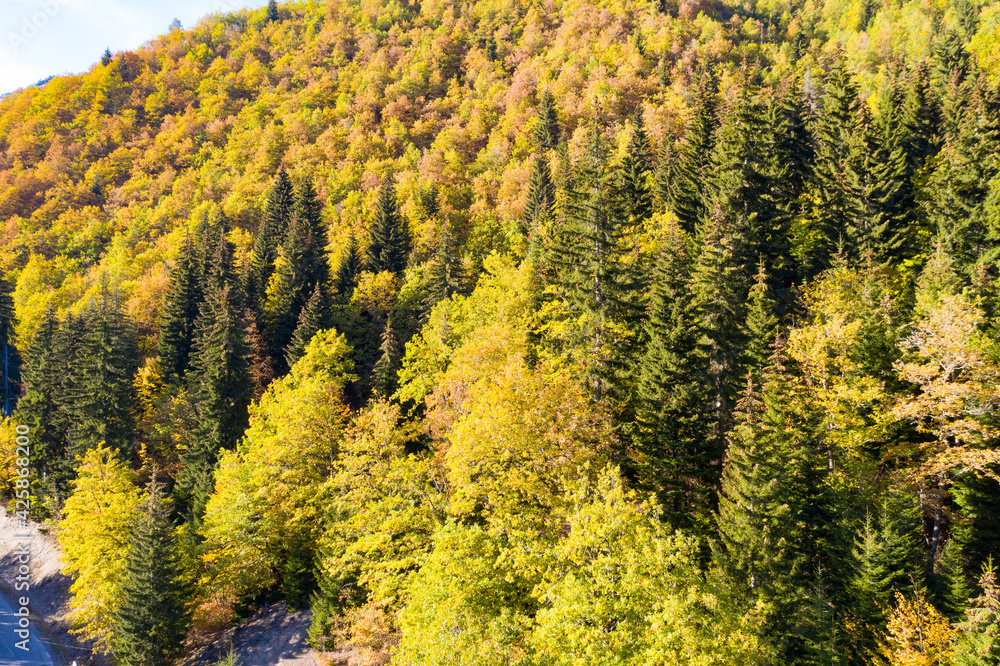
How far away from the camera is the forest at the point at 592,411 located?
1919 centimetres

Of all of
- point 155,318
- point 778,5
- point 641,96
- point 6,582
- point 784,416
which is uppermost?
point 778,5

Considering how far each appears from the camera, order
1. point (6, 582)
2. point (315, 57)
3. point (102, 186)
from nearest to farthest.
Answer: point (6, 582) → point (102, 186) → point (315, 57)

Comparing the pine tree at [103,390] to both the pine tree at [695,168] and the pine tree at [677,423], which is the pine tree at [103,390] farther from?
the pine tree at [695,168]

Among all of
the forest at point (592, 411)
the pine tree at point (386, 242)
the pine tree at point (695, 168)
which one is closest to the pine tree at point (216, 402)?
the forest at point (592, 411)

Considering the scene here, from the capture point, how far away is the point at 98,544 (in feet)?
112

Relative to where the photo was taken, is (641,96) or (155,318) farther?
(641,96)

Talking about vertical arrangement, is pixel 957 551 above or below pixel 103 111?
below

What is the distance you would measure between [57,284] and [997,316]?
13341 cm

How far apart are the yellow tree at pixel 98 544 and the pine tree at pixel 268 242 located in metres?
24.6

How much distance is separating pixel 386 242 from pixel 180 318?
81.6ft

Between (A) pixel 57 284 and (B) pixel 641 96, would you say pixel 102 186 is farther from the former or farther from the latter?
(B) pixel 641 96

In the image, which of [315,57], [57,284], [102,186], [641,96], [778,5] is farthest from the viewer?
[315,57]

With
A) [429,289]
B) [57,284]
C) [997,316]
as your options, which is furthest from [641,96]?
[57,284]

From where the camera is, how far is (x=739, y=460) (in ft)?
76.6
